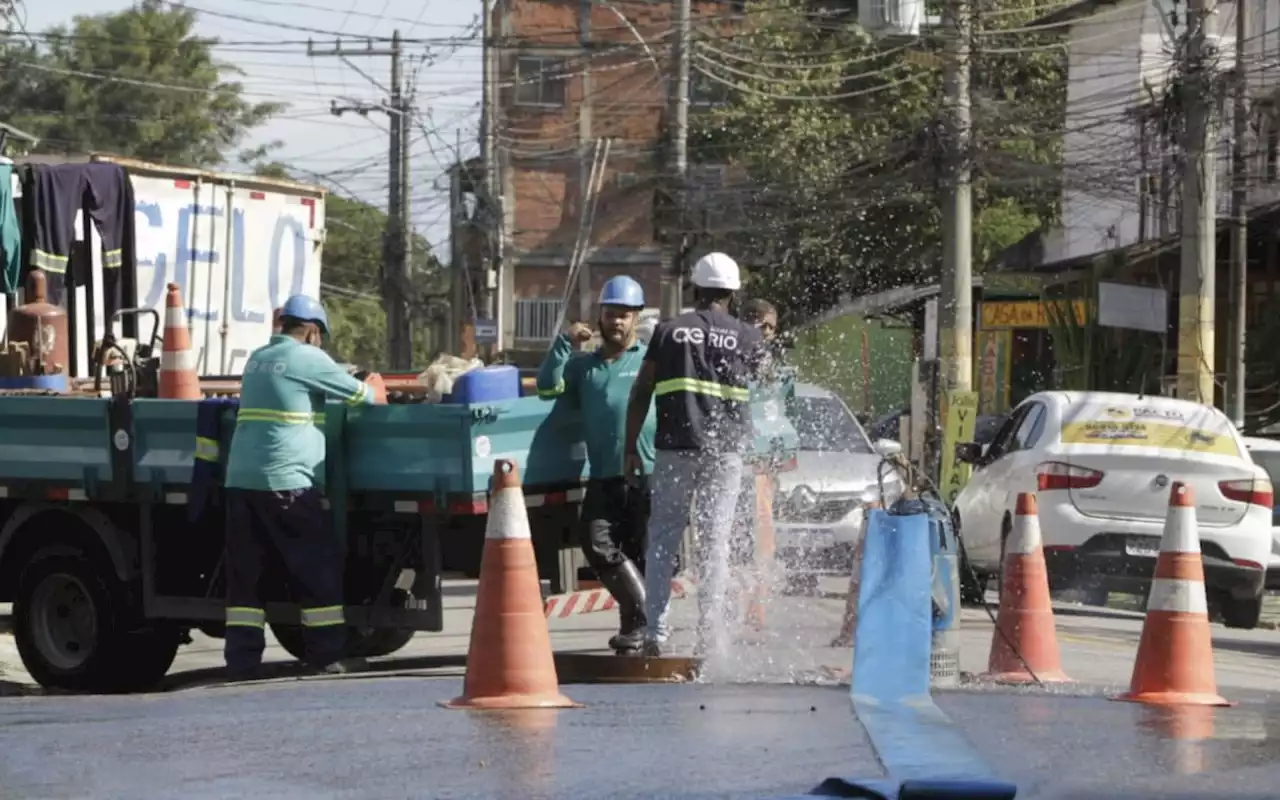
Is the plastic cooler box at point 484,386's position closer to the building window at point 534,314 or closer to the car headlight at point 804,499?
the car headlight at point 804,499

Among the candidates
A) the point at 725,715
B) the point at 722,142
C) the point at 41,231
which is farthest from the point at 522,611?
the point at 722,142

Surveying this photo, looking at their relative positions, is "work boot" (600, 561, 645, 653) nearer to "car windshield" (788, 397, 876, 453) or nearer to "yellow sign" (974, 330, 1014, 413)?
"car windshield" (788, 397, 876, 453)

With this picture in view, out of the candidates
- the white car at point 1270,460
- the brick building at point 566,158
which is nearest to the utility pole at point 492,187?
the brick building at point 566,158

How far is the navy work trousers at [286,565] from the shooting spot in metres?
10.3

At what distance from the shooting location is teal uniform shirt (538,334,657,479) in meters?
10.7

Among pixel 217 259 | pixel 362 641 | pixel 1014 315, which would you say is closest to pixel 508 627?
pixel 362 641

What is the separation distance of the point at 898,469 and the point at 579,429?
5.78 feet

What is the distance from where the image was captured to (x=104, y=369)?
12461mm

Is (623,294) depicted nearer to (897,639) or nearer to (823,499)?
(897,639)

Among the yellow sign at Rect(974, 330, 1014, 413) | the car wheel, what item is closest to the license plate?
the car wheel

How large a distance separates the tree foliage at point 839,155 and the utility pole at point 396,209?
806 cm

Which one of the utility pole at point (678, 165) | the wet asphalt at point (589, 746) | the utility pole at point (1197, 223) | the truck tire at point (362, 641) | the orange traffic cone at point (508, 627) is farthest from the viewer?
the utility pole at point (678, 165)

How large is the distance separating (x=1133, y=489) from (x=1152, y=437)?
→ 424 millimetres

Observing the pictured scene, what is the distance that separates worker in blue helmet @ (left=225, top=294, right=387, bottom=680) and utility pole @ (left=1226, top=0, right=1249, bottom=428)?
1859 centimetres
